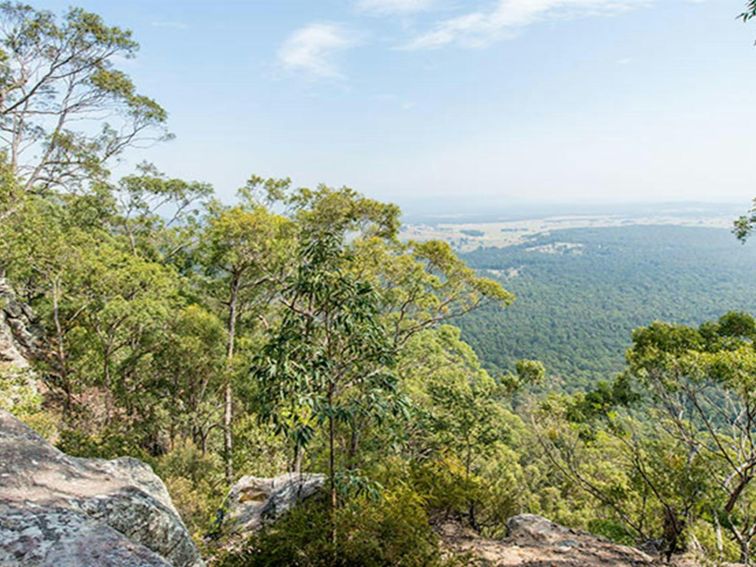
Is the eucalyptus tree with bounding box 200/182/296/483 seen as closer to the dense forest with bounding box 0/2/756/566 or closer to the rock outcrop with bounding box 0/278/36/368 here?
the dense forest with bounding box 0/2/756/566

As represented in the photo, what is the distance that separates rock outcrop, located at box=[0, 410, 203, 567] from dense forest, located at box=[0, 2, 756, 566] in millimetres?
1049

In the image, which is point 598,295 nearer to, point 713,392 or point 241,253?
point 241,253

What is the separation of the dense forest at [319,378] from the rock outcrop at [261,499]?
339 mm

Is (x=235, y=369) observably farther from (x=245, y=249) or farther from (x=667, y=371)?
(x=667, y=371)

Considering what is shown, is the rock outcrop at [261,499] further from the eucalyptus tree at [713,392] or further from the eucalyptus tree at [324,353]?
the eucalyptus tree at [713,392]

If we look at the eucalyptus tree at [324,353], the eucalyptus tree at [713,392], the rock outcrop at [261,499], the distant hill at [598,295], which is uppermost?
the eucalyptus tree at [324,353]

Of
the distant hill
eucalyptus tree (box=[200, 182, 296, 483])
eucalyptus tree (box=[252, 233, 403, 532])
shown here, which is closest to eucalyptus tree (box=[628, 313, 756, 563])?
eucalyptus tree (box=[252, 233, 403, 532])

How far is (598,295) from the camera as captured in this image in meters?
112

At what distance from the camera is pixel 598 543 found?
5242mm

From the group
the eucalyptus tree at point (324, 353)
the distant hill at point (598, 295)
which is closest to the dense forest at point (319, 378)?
the eucalyptus tree at point (324, 353)

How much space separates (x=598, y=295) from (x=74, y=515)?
126 m

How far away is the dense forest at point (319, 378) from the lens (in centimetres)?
358

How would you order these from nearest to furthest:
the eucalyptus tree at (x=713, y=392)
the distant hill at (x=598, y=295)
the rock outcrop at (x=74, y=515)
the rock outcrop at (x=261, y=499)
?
the rock outcrop at (x=74, y=515) < the eucalyptus tree at (x=713, y=392) < the rock outcrop at (x=261, y=499) < the distant hill at (x=598, y=295)

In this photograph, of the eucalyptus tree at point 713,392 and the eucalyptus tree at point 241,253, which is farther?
the eucalyptus tree at point 241,253
